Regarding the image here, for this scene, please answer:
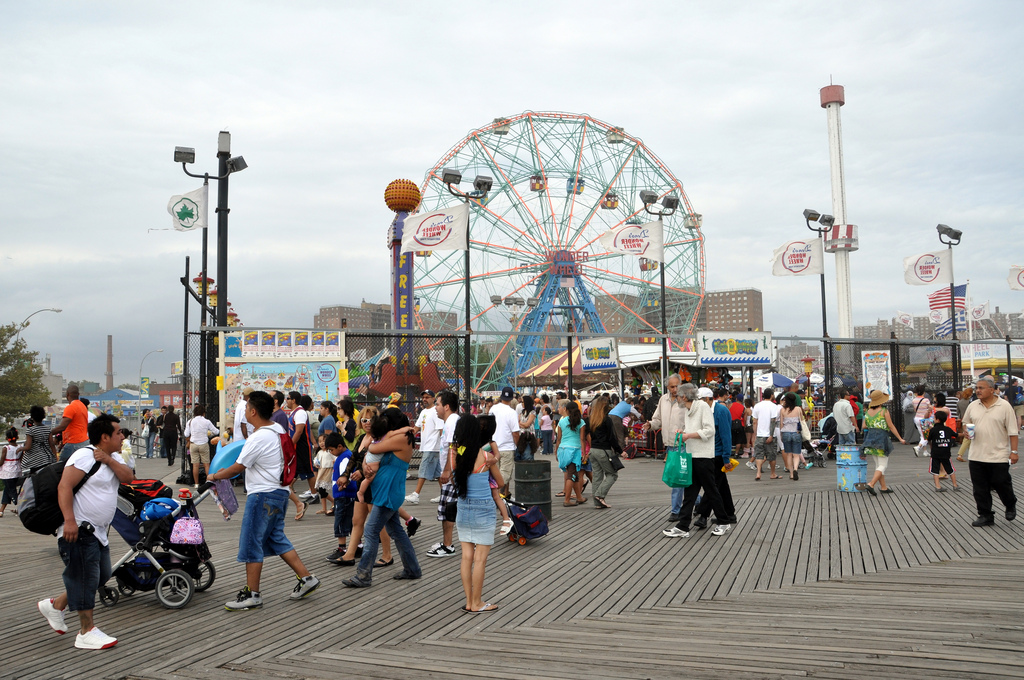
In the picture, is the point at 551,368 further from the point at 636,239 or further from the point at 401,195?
the point at 636,239

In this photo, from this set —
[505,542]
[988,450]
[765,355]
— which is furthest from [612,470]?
[765,355]

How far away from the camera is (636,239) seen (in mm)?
18516

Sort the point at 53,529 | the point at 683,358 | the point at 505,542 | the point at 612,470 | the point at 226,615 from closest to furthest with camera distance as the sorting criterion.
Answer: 1. the point at 53,529
2. the point at 226,615
3. the point at 505,542
4. the point at 612,470
5. the point at 683,358

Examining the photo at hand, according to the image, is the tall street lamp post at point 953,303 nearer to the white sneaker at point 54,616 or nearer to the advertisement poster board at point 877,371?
the advertisement poster board at point 877,371

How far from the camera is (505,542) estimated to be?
8.45m

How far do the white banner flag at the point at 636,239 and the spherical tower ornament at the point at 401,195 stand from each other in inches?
451

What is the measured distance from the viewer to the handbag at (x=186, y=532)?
237 inches

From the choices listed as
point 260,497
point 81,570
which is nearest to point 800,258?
point 260,497

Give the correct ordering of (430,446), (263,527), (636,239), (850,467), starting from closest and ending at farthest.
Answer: (263,527) < (430,446) < (850,467) < (636,239)

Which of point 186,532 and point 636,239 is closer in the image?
point 186,532

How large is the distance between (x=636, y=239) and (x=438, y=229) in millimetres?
5822

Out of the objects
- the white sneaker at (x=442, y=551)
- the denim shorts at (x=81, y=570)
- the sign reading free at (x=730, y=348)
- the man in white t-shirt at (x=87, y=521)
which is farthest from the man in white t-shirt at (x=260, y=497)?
the sign reading free at (x=730, y=348)

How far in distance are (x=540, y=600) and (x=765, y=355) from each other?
14.5 m

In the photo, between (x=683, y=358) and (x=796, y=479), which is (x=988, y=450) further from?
(x=683, y=358)
